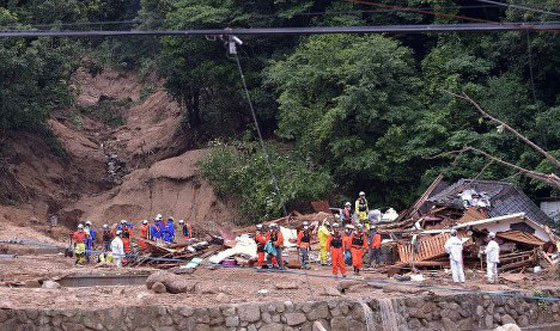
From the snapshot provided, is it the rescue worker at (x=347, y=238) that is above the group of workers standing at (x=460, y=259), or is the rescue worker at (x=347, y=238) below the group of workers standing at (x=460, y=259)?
above

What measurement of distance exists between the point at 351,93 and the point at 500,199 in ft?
A: 26.3

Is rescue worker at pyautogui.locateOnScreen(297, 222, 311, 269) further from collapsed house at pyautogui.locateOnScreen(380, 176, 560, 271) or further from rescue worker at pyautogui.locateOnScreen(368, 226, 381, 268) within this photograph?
collapsed house at pyautogui.locateOnScreen(380, 176, 560, 271)

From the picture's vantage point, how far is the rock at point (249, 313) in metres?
18.7

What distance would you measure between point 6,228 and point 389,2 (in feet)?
64.3

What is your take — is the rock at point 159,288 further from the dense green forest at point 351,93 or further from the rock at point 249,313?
the dense green forest at point 351,93

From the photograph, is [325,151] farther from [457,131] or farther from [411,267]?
[411,267]

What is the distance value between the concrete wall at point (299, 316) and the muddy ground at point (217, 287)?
38 cm

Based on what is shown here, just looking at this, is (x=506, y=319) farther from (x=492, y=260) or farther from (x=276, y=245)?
(x=276, y=245)

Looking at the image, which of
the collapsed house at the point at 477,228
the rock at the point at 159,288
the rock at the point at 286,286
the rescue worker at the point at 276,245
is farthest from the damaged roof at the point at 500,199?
the rock at the point at 159,288

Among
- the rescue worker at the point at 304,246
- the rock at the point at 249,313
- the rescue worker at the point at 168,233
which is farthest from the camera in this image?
the rescue worker at the point at 168,233

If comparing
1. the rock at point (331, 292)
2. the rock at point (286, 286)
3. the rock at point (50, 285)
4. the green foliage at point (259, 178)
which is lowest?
the rock at point (331, 292)

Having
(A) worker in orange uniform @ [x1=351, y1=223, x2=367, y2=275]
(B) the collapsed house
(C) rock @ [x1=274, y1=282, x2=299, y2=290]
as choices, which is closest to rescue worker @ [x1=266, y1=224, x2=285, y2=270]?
(A) worker in orange uniform @ [x1=351, y1=223, x2=367, y2=275]

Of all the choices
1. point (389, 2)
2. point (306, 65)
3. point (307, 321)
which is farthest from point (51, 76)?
point (307, 321)

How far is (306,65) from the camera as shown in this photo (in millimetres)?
37562
